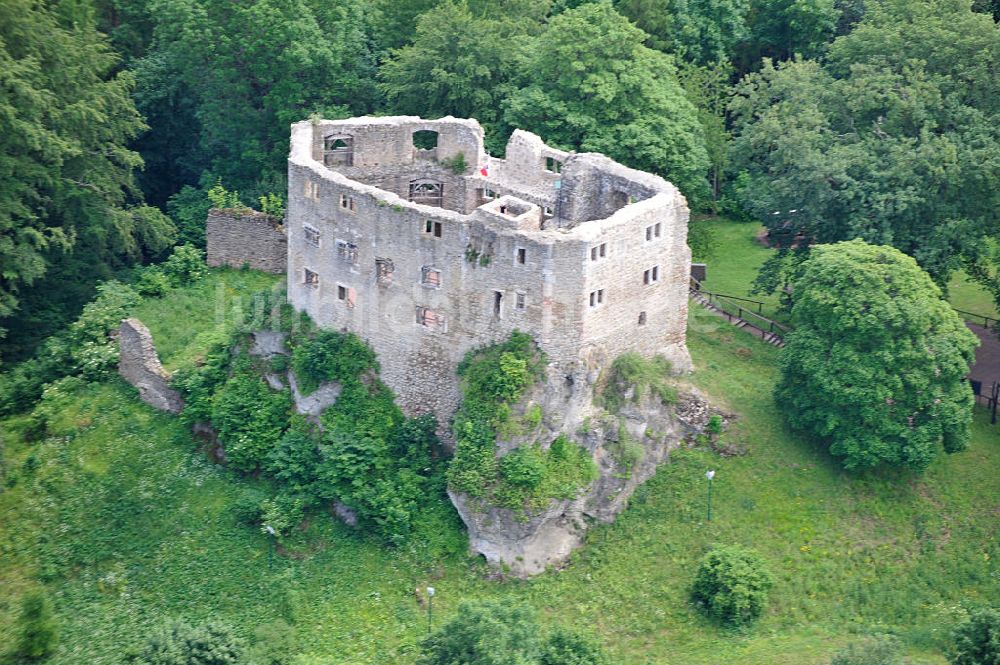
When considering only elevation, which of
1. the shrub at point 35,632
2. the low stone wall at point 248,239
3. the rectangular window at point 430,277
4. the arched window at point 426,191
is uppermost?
the arched window at point 426,191

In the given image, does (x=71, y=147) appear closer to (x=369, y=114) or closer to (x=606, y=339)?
Result: (x=369, y=114)

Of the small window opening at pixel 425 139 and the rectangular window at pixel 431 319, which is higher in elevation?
the small window opening at pixel 425 139

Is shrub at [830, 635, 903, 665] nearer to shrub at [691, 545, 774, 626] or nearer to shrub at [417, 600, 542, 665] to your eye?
shrub at [691, 545, 774, 626]

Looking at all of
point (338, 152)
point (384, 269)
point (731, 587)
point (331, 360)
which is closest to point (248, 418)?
point (331, 360)

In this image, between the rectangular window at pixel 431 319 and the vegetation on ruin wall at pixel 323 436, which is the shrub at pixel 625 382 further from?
the vegetation on ruin wall at pixel 323 436

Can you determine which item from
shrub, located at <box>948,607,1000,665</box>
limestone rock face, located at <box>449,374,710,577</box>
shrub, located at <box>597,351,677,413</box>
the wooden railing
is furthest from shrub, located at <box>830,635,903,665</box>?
the wooden railing

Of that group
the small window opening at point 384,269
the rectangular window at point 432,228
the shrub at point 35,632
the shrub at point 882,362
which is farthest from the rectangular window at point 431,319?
the shrub at point 35,632
